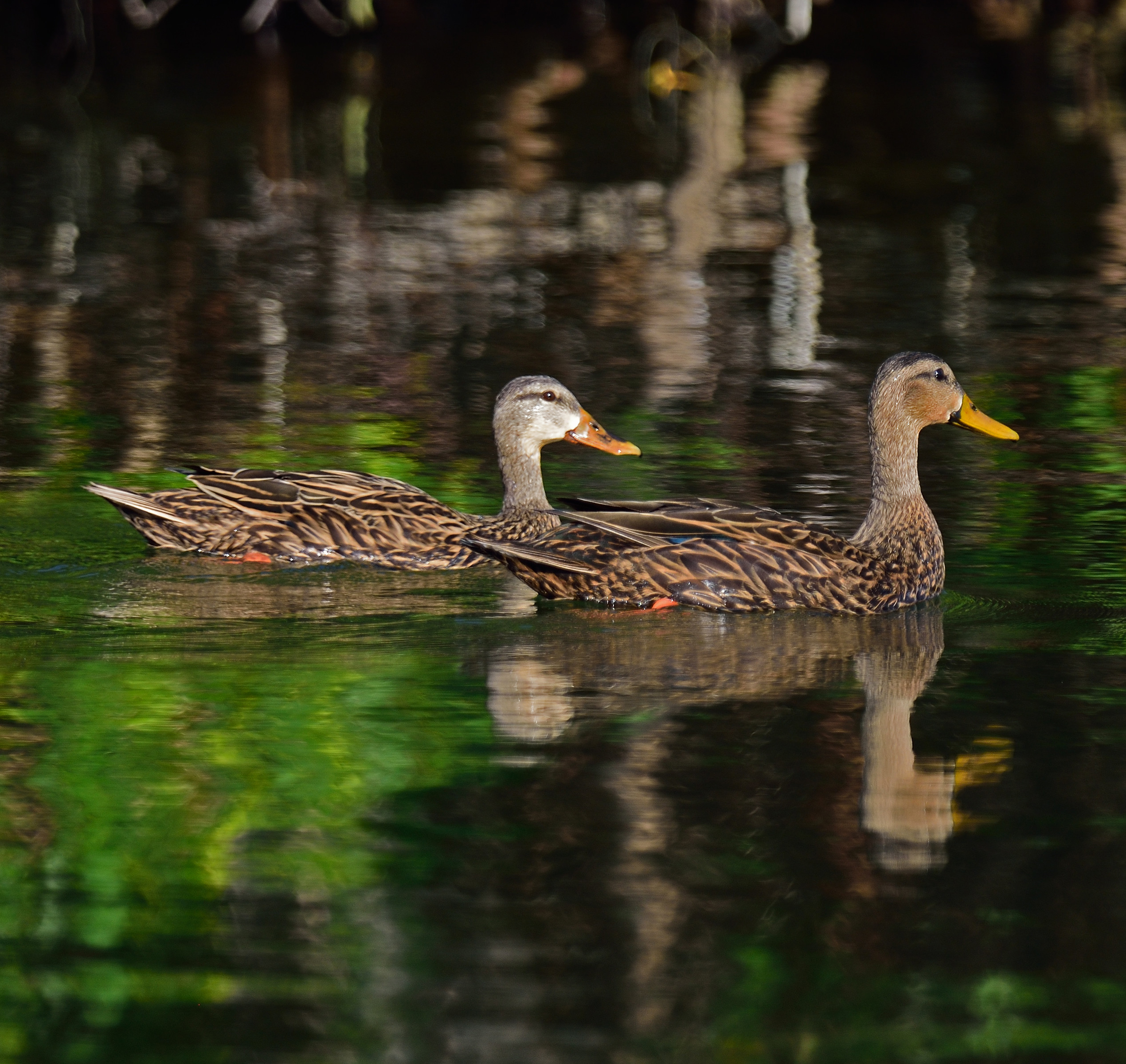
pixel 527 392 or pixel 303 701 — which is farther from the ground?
pixel 527 392

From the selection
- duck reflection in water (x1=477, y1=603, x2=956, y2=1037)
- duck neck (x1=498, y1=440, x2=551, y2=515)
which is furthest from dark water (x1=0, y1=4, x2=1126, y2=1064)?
duck neck (x1=498, y1=440, x2=551, y2=515)

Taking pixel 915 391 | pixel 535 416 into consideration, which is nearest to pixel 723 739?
pixel 915 391

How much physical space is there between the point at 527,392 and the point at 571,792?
4.17 meters

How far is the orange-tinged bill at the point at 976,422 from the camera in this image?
1040cm

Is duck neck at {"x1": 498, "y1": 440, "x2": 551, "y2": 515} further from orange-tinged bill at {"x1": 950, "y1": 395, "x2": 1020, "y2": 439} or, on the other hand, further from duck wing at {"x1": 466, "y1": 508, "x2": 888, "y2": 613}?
orange-tinged bill at {"x1": 950, "y1": 395, "x2": 1020, "y2": 439}

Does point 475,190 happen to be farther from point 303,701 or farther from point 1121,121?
point 303,701

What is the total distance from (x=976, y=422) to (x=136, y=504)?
13.0 feet

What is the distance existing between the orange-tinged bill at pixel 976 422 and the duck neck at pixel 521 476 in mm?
2041

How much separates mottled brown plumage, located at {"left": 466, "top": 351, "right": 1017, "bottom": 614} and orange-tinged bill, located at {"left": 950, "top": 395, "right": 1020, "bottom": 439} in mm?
759

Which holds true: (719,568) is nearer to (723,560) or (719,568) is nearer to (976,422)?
(723,560)

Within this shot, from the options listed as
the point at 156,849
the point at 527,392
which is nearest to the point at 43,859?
the point at 156,849

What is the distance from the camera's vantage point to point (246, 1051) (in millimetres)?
5457

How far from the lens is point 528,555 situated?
9.45 m

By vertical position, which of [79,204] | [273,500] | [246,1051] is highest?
[79,204]
